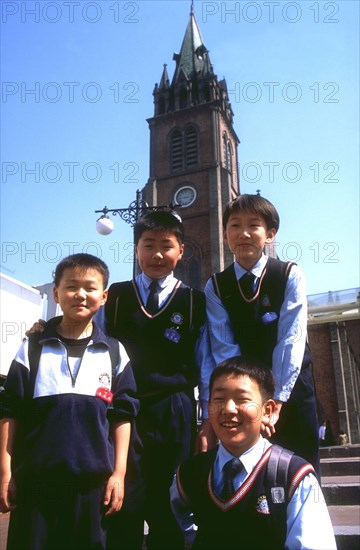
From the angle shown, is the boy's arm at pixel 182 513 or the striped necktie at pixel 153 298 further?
the striped necktie at pixel 153 298

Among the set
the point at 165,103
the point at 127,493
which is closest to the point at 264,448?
the point at 127,493

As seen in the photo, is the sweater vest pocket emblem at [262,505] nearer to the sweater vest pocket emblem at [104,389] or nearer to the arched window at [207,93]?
the sweater vest pocket emblem at [104,389]

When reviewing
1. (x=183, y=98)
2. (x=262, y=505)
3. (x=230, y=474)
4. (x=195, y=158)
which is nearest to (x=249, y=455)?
(x=230, y=474)

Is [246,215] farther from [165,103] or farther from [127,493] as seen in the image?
[165,103]

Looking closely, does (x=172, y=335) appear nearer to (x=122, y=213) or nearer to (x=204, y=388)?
(x=204, y=388)

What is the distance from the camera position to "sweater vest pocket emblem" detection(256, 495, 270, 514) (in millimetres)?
2252

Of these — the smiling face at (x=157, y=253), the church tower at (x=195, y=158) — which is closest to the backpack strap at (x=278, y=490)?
the smiling face at (x=157, y=253)

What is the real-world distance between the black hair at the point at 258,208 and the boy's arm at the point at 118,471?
5.15 ft

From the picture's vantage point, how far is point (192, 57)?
41969 millimetres

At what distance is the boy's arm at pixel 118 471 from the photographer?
7.91 feet

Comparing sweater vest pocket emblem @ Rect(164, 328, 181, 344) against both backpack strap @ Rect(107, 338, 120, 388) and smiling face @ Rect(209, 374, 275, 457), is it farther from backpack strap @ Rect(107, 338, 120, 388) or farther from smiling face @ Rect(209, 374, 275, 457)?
smiling face @ Rect(209, 374, 275, 457)

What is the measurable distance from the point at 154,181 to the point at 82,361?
32874 mm

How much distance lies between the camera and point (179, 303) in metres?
3.13

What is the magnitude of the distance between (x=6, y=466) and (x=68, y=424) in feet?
1.21
